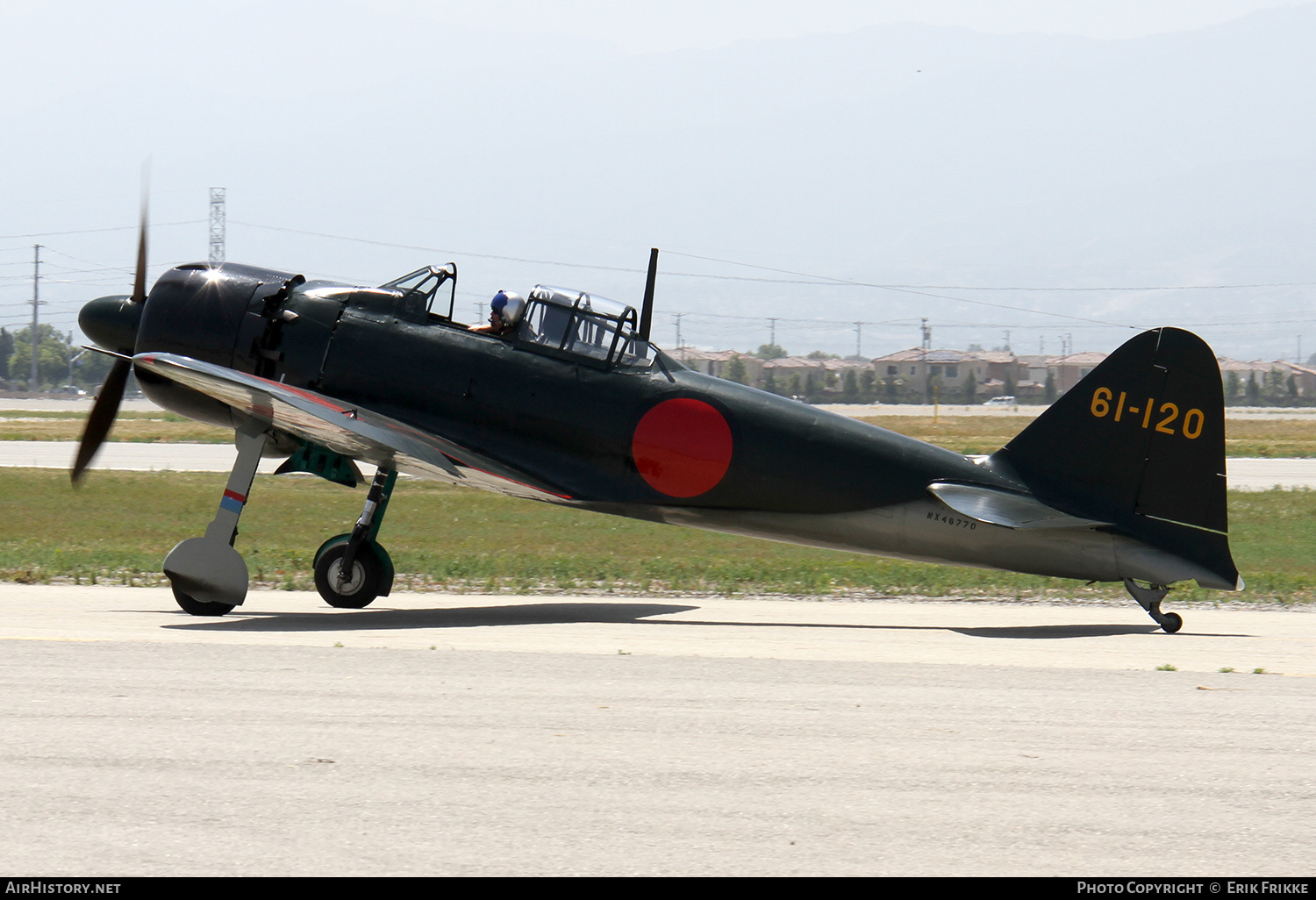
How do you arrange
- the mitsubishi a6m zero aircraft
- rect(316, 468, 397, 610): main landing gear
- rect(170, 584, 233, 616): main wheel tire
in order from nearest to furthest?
1. the mitsubishi a6m zero aircraft
2. rect(170, 584, 233, 616): main wheel tire
3. rect(316, 468, 397, 610): main landing gear

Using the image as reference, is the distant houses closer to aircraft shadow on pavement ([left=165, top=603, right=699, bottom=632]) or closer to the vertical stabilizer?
aircraft shadow on pavement ([left=165, top=603, right=699, bottom=632])

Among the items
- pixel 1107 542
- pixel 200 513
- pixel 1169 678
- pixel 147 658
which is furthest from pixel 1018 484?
pixel 200 513

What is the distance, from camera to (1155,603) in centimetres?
1130

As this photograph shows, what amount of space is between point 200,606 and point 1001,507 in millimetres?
7255

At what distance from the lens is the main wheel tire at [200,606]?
11461 millimetres

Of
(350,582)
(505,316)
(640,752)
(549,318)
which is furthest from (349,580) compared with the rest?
(640,752)

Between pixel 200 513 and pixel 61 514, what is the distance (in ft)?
7.03

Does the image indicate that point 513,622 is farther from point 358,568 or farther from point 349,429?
point 349,429

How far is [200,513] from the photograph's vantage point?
21453 mm

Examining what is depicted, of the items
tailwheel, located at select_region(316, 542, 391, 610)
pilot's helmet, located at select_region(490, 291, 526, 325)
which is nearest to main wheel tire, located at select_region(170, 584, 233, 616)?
tailwheel, located at select_region(316, 542, 391, 610)

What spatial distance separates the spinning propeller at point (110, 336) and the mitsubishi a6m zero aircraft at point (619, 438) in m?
0.05

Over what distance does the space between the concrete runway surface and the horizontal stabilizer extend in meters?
1.04

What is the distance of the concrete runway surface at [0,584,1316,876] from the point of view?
16.2ft
